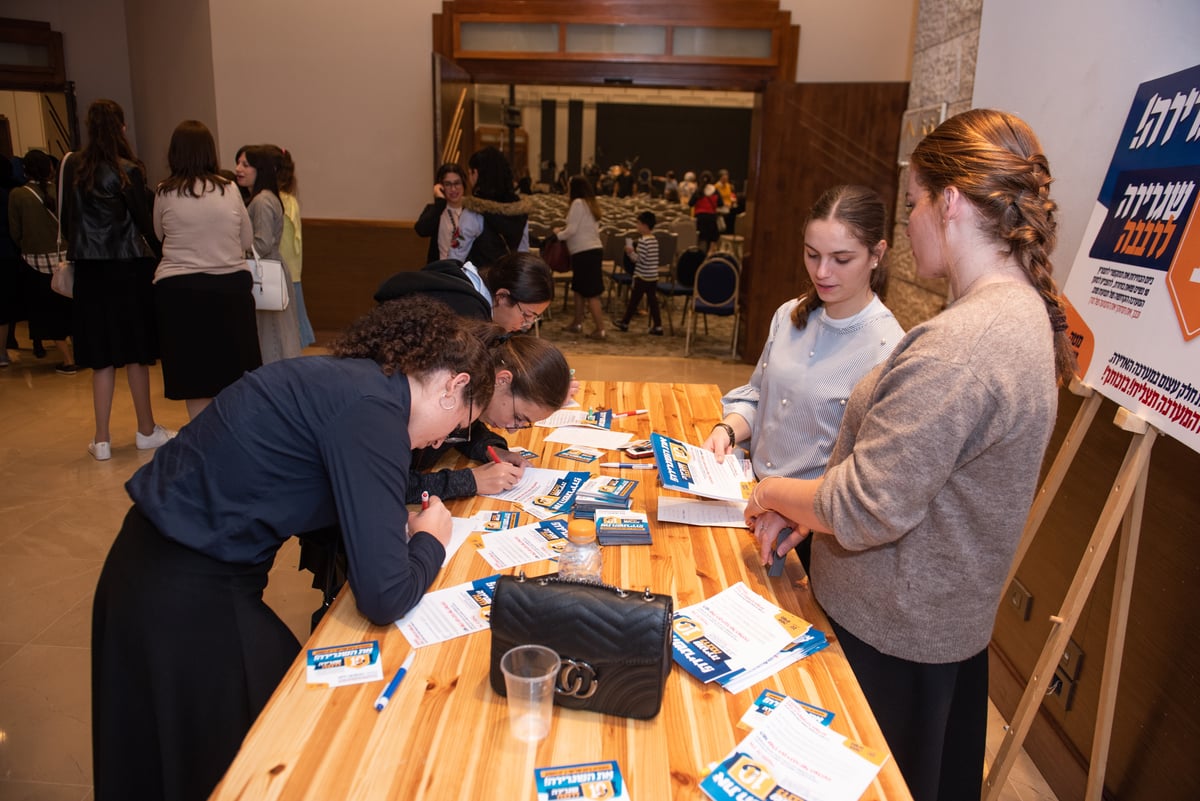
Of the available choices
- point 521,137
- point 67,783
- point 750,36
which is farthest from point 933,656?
point 521,137

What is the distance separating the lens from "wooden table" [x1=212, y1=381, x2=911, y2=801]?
107 cm

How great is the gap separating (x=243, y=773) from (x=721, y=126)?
503 inches

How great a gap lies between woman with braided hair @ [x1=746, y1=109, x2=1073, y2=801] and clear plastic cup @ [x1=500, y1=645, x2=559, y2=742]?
54cm

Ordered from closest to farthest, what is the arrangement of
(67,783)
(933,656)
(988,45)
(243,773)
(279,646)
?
(243,773) → (933,656) → (279,646) → (67,783) → (988,45)

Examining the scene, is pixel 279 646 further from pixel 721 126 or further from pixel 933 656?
pixel 721 126

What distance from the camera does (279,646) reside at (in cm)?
158

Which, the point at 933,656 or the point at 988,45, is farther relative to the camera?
the point at 988,45

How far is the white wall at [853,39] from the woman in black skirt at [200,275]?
4.77 meters

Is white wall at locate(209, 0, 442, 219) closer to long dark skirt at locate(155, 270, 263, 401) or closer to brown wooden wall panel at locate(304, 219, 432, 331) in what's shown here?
brown wooden wall panel at locate(304, 219, 432, 331)

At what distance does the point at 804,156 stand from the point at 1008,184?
535 cm

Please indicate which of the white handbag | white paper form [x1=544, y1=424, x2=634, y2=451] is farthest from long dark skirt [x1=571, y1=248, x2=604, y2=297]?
white paper form [x1=544, y1=424, x2=634, y2=451]

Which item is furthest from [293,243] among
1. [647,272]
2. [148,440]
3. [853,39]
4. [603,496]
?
[853,39]

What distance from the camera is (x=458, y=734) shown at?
3.84 ft

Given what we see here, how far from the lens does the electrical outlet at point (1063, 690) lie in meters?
2.27
